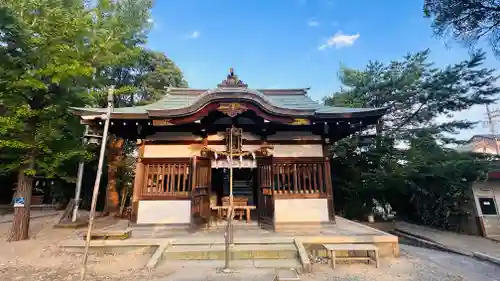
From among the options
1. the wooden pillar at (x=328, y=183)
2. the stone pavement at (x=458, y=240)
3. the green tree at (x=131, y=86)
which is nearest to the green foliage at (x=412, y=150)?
the stone pavement at (x=458, y=240)

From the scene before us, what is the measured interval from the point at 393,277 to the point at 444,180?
28.8ft

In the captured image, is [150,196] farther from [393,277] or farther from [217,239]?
[393,277]

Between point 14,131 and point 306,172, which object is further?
point 306,172

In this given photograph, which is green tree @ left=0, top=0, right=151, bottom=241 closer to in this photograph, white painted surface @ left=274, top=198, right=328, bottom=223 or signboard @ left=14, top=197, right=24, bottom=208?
signboard @ left=14, top=197, right=24, bottom=208

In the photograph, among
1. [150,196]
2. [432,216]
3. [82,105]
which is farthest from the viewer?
[432,216]

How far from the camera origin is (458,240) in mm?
9539

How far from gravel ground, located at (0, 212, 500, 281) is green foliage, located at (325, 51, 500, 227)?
230 inches

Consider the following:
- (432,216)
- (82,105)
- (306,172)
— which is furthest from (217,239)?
(432,216)

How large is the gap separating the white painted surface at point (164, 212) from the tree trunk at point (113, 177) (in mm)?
6249

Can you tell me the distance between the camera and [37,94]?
6.75 m

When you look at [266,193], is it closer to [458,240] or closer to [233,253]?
[233,253]

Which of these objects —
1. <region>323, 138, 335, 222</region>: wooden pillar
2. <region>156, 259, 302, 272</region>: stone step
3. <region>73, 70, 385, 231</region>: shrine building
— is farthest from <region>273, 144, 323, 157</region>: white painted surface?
<region>156, 259, 302, 272</region>: stone step

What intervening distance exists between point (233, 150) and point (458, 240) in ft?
32.6

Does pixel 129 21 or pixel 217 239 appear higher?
pixel 129 21
